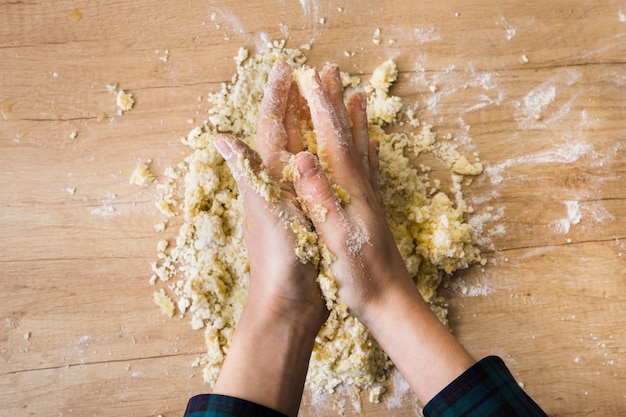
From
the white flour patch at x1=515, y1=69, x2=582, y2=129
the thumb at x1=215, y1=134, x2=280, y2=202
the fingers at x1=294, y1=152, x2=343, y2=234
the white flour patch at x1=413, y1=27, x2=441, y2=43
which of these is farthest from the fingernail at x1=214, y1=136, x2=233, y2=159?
the white flour patch at x1=515, y1=69, x2=582, y2=129

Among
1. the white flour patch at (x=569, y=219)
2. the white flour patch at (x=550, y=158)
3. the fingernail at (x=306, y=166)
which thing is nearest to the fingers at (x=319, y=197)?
the fingernail at (x=306, y=166)

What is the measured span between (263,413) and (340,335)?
24 centimetres

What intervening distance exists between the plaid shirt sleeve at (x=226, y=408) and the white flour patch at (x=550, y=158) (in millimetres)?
663

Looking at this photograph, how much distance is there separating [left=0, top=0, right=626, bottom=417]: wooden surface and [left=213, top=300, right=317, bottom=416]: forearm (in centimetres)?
20

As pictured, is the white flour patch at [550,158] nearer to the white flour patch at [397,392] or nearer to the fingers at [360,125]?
the fingers at [360,125]

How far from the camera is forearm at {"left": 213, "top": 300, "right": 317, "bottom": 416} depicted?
830mm

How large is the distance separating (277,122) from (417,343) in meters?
0.47

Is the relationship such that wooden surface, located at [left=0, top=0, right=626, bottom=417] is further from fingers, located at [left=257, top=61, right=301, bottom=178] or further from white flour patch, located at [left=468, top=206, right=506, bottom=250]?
fingers, located at [left=257, top=61, right=301, bottom=178]

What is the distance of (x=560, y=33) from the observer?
1136mm

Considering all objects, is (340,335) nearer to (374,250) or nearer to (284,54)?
(374,250)

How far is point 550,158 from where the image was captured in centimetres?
110

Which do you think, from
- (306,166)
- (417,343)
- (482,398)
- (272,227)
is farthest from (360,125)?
(482,398)

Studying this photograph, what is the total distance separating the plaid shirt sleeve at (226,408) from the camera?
791 mm

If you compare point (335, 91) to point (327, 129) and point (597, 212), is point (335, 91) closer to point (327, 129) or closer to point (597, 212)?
point (327, 129)
